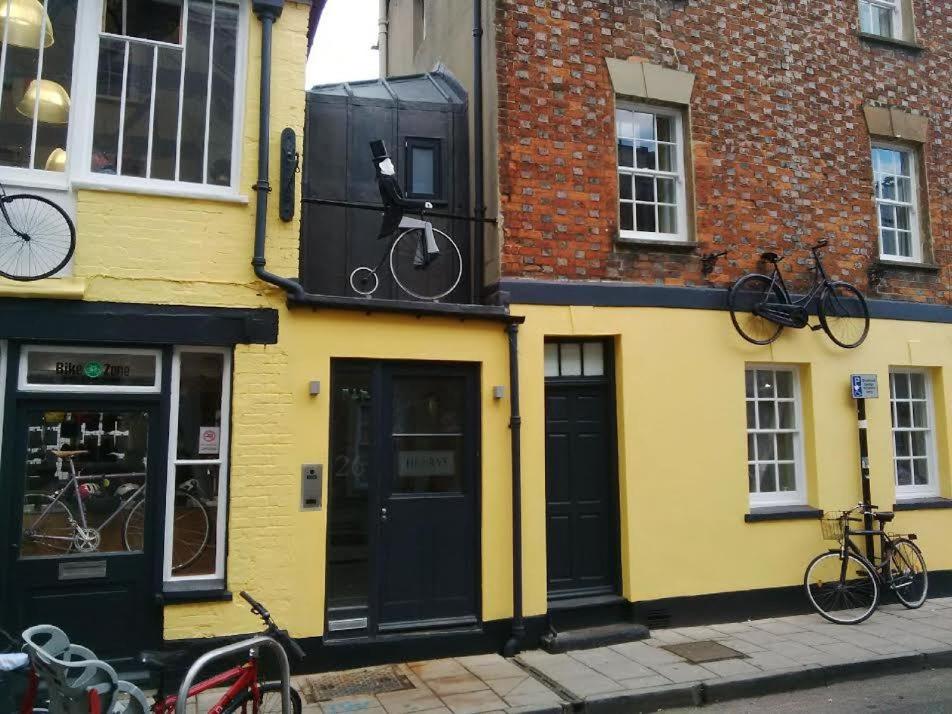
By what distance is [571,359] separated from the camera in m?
7.80

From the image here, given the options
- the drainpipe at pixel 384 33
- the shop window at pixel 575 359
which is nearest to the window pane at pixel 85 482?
the shop window at pixel 575 359

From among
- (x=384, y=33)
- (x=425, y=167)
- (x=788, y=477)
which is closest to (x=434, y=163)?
(x=425, y=167)

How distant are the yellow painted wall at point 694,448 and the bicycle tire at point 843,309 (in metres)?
0.15

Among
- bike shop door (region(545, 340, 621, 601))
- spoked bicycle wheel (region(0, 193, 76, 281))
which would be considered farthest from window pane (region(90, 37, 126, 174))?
bike shop door (region(545, 340, 621, 601))

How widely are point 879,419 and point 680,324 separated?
9.99 ft

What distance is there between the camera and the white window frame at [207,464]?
6.05 meters

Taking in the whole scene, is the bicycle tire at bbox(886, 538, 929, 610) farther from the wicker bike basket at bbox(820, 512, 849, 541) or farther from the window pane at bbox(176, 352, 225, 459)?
the window pane at bbox(176, 352, 225, 459)

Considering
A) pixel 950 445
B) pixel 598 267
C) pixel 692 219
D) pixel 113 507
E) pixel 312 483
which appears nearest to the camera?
pixel 113 507

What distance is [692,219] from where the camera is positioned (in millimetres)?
8219

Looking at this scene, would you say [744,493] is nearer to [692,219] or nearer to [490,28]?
[692,219]

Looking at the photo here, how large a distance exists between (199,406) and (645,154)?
Answer: 5.66m

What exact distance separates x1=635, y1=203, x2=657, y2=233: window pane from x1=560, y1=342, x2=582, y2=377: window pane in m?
1.67

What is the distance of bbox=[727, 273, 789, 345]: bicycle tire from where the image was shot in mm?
8078

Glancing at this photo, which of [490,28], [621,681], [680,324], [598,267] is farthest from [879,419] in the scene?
[490,28]
